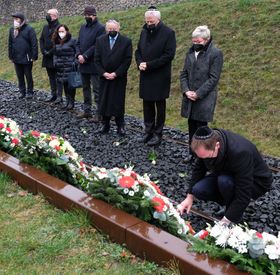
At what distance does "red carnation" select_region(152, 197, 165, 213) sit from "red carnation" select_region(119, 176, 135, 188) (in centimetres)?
23

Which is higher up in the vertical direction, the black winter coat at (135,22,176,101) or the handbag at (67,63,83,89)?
the black winter coat at (135,22,176,101)

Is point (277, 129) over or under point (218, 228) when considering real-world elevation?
under

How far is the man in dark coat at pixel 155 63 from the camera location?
6.70 meters

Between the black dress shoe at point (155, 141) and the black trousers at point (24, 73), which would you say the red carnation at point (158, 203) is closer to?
the black dress shoe at point (155, 141)

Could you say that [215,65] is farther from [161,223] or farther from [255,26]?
[255,26]

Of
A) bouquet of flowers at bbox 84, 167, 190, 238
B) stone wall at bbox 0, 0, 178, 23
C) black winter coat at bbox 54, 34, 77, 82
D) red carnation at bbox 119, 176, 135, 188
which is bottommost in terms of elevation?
stone wall at bbox 0, 0, 178, 23

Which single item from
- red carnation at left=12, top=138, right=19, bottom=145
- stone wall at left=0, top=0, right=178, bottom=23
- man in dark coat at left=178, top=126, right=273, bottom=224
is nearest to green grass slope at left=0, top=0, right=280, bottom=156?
man in dark coat at left=178, top=126, right=273, bottom=224

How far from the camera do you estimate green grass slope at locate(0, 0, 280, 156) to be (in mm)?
8383

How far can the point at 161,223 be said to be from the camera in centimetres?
360

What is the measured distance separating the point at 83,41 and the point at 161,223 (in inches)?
214

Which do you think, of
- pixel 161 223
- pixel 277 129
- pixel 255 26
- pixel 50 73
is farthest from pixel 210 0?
pixel 161 223

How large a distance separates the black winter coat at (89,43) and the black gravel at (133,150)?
946 millimetres

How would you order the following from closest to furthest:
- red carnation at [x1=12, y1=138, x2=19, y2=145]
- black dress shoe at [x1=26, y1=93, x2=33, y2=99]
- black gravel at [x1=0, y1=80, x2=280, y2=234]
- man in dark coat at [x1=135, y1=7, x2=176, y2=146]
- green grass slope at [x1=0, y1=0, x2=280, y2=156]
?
black gravel at [x1=0, y1=80, x2=280, y2=234], red carnation at [x1=12, y1=138, x2=19, y2=145], man in dark coat at [x1=135, y1=7, x2=176, y2=146], green grass slope at [x1=0, y1=0, x2=280, y2=156], black dress shoe at [x1=26, y1=93, x2=33, y2=99]

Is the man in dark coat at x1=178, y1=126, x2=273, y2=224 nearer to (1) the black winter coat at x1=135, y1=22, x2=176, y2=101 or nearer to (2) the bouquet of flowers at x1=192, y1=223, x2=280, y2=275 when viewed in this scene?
(2) the bouquet of flowers at x1=192, y1=223, x2=280, y2=275
